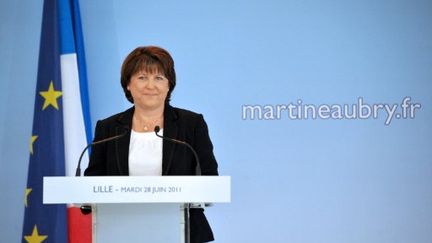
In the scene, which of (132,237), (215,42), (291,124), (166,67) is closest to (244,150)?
(291,124)

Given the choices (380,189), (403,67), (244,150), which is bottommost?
(380,189)

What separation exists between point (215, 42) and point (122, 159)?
1943mm

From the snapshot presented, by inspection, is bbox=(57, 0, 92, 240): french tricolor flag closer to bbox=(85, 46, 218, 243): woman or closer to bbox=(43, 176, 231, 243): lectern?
bbox=(85, 46, 218, 243): woman

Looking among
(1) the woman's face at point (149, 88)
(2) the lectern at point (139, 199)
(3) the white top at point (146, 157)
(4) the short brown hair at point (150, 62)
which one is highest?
(4) the short brown hair at point (150, 62)

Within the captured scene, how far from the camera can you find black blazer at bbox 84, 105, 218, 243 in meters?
2.92

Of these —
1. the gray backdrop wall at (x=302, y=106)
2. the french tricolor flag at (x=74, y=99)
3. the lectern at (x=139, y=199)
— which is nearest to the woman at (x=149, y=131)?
the lectern at (x=139, y=199)

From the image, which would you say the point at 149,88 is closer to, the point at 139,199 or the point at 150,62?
the point at 150,62

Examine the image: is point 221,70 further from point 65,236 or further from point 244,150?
point 65,236

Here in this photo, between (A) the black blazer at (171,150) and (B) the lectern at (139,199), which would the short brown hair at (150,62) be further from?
(B) the lectern at (139,199)

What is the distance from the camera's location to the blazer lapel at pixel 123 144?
2949 millimetres

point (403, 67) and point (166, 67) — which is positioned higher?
point (403, 67)

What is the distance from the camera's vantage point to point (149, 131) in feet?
10.0

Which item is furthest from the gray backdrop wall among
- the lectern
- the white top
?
the lectern

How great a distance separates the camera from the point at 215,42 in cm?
470
